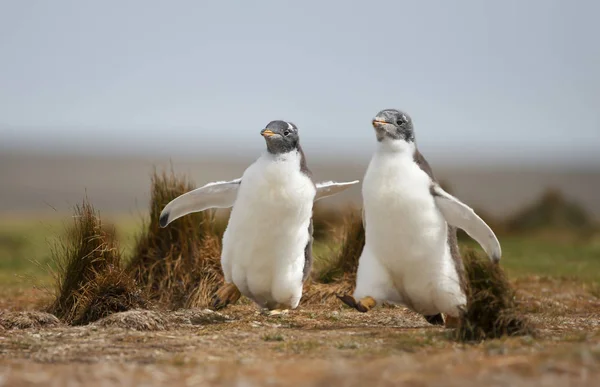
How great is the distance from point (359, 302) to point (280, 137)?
178 centimetres

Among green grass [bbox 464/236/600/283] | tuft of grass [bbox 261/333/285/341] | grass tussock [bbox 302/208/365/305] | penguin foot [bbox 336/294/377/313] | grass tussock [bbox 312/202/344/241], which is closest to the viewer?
tuft of grass [bbox 261/333/285/341]

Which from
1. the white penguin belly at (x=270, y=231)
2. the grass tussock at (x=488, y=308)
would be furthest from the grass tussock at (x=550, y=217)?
the grass tussock at (x=488, y=308)

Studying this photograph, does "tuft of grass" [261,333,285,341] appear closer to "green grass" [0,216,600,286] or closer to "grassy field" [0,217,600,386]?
"grassy field" [0,217,600,386]

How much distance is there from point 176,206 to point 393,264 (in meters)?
2.54

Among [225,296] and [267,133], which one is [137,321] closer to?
[225,296]

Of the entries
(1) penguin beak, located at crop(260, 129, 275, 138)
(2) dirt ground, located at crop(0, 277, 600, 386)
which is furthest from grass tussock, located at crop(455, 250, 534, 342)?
(1) penguin beak, located at crop(260, 129, 275, 138)

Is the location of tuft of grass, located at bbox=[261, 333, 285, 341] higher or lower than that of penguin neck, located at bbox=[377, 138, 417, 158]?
lower

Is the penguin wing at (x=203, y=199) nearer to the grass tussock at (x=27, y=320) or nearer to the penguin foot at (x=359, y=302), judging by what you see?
the grass tussock at (x=27, y=320)

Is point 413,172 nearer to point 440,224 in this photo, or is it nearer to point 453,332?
point 440,224

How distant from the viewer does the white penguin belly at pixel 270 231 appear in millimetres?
8453

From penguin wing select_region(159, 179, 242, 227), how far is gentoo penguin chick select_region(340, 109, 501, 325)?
1710mm

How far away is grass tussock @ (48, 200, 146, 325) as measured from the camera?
8.62m

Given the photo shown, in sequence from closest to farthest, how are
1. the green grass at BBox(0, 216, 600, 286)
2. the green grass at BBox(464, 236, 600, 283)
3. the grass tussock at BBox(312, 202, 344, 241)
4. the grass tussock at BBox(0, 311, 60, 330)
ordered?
the grass tussock at BBox(0, 311, 60, 330) < the green grass at BBox(0, 216, 600, 286) < the green grass at BBox(464, 236, 600, 283) < the grass tussock at BBox(312, 202, 344, 241)

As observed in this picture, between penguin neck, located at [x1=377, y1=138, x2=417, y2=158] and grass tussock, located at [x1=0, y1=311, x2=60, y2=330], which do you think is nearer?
penguin neck, located at [x1=377, y1=138, x2=417, y2=158]
